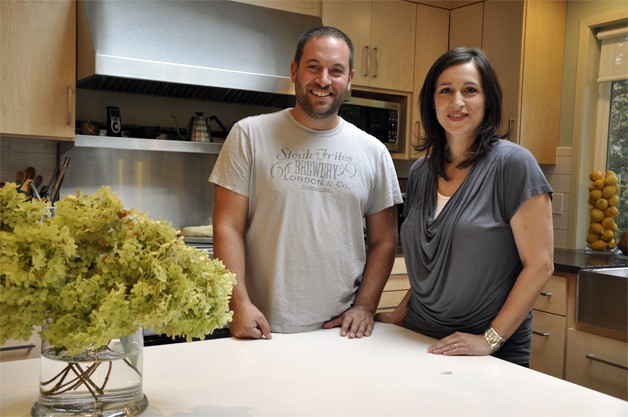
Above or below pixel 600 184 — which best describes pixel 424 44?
above

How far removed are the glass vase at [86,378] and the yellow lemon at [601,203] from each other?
9.43 feet

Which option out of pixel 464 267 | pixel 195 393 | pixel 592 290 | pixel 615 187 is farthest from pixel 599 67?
pixel 195 393

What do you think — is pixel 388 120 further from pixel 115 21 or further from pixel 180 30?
pixel 115 21

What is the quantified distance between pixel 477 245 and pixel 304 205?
1.61 feet

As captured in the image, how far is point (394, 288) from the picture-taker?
10.5ft

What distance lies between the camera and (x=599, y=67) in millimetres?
3383

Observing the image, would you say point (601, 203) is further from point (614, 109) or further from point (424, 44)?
point (424, 44)

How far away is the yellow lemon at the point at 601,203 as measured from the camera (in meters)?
3.22

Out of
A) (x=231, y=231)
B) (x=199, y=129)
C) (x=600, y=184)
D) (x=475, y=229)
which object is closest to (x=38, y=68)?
(x=199, y=129)

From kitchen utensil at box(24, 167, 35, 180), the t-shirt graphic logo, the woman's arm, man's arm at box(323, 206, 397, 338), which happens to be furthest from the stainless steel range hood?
the woman's arm

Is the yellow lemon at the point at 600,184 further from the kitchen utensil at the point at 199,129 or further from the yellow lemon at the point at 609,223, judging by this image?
the kitchen utensil at the point at 199,129

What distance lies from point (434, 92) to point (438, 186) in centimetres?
24

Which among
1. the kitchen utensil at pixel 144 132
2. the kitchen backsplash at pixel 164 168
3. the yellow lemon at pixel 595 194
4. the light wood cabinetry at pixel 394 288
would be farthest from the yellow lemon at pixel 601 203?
the kitchen utensil at pixel 144 132

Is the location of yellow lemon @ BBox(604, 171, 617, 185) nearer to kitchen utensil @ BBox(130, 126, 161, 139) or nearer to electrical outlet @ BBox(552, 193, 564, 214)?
electrical outlet @ BBox(552, 193, 564, 214)
